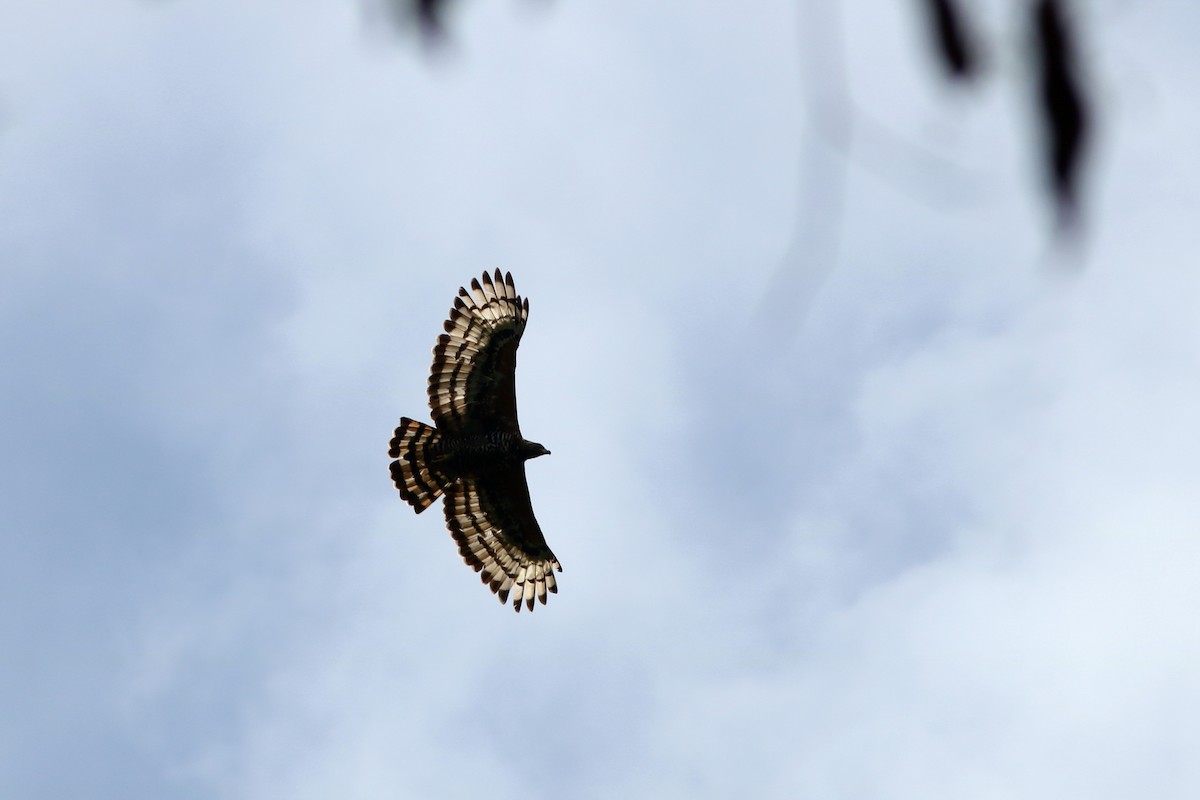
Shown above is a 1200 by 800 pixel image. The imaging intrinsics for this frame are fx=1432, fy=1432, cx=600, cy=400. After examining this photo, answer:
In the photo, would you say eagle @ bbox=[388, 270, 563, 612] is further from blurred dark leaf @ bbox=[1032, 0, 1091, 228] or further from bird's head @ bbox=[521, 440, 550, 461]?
blurred dark leaf @ bbox=[1032, 0, 1091, 228]

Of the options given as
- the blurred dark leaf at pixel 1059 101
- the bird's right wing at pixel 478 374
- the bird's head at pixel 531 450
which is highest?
the bird's right wing at pixel 478 374

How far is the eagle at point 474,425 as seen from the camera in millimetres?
20031

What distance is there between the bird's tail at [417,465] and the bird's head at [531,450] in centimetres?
118

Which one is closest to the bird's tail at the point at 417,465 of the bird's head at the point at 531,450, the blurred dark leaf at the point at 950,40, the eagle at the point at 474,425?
the eagle at the point at 474,425

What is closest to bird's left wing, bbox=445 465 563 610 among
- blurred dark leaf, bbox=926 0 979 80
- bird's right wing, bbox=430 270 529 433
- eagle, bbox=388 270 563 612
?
eagle, bbox=388 270 563 612

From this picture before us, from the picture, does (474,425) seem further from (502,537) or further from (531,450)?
(502,537)

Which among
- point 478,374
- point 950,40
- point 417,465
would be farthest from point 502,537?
point 950,40

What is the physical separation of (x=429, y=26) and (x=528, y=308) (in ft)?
57.4

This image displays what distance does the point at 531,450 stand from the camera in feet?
66.4

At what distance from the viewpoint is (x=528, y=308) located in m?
20.4

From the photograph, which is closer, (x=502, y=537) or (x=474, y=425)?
(x=474, y=425)

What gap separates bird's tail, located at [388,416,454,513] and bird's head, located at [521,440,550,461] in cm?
118

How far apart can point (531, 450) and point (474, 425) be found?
878 millimetres

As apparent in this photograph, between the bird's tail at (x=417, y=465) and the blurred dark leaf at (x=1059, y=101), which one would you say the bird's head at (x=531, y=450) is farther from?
the blurred dark leaf at (x=1059, y=101)
